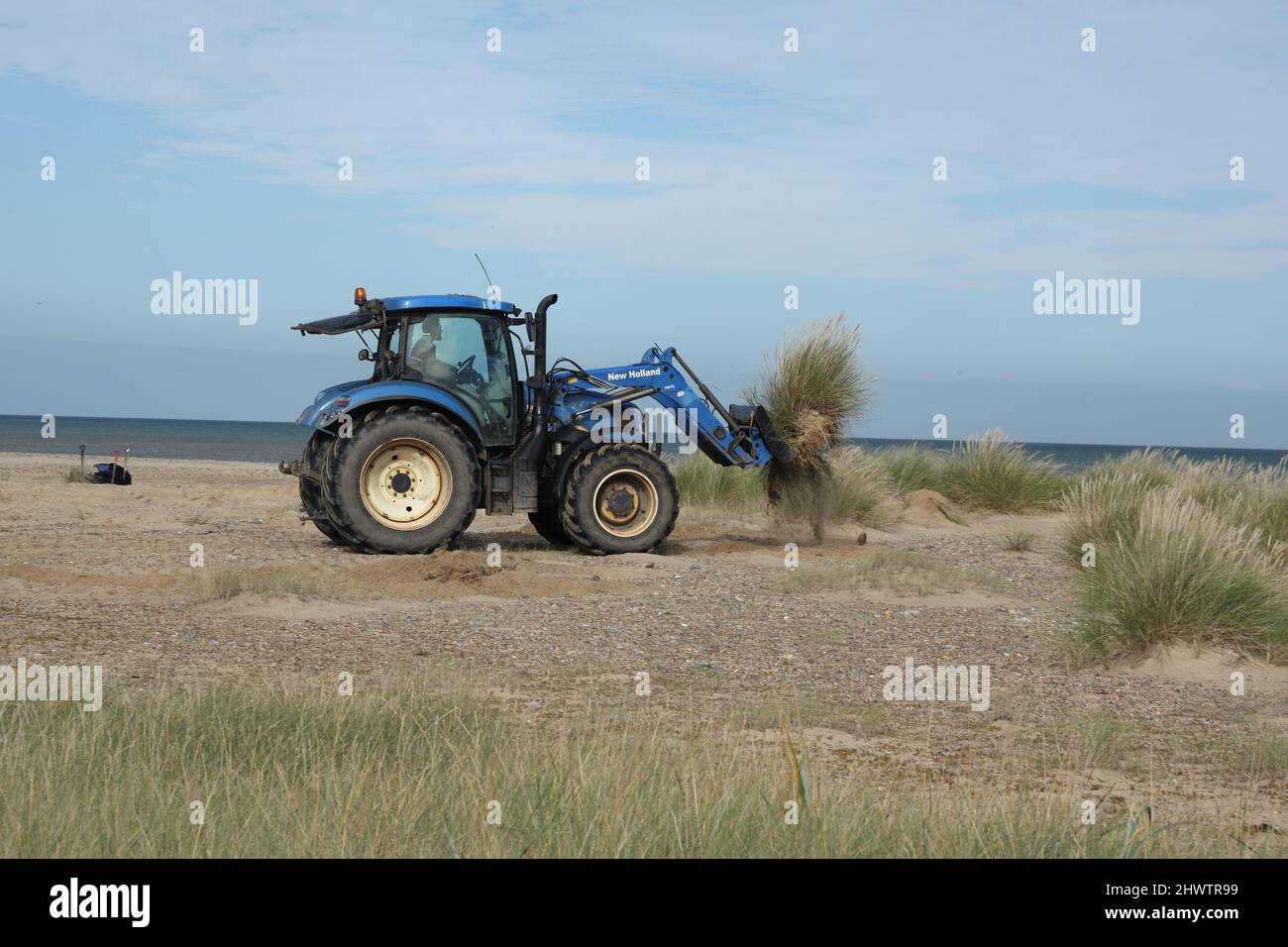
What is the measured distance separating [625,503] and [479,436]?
1788 mm

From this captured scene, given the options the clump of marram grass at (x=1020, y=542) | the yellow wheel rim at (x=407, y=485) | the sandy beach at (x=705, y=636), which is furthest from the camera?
the clump of marram grass at (x=1020, y=542)

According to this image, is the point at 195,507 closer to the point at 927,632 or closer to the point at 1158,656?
the point at 927,632

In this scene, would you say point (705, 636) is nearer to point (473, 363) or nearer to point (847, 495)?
point (473, 363)

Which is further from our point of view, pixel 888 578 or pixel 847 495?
pixel 847 495

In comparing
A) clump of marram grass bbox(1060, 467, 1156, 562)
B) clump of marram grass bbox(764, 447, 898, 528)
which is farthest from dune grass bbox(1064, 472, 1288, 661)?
clump of marram grass bbox(764, 447, 898, 528)

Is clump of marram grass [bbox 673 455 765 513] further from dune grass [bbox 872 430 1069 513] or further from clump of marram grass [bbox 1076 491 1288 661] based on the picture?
clump of marram grass [bbox 1076 491 1288 661]

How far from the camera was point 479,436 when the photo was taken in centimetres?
1362

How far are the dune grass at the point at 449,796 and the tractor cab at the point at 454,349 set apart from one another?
793cm

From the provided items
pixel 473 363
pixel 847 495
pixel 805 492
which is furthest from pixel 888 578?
pixel 847 495

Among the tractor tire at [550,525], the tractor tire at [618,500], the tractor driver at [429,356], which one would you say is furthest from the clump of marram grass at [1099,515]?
the tractor driver at [429,356]

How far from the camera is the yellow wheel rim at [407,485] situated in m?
13.5

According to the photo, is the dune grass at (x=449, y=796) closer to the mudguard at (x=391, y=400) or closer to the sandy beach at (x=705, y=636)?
the sandy beach at (x=705, y=636)
